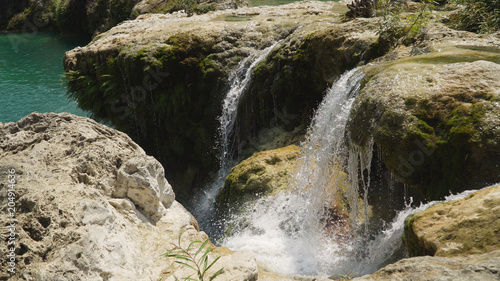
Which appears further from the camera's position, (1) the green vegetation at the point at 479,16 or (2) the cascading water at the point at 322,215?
(1) the green vegetation at the point at 479,16

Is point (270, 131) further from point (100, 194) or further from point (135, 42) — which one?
point (100, 194)

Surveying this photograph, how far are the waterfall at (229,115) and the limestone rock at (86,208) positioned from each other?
498 cm

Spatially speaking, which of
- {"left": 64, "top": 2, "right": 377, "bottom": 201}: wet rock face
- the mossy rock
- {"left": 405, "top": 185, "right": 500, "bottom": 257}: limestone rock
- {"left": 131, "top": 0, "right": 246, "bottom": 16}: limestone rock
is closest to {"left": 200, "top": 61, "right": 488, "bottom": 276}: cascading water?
the mossy rock

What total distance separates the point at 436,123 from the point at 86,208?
3.99 meters

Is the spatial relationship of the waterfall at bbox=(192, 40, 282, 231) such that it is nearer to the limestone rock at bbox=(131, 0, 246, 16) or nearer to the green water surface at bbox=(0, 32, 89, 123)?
the limestone rock at bbox=(131, 0, 246, 16)

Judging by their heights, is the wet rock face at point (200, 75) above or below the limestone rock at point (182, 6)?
below

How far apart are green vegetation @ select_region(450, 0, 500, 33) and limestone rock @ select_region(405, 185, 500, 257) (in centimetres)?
462

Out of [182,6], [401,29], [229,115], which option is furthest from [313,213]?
[182,6]

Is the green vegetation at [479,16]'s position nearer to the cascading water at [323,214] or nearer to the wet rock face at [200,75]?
the wet rock face at [200,75]

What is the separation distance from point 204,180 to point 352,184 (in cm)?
508

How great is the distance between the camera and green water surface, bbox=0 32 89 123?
15.0 metres

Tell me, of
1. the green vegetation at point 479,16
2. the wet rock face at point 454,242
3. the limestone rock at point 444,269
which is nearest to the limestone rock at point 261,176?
the wet rock face at point 454,242

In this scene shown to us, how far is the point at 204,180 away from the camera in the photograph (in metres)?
10.4

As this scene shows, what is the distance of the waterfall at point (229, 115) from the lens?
9703 mm
